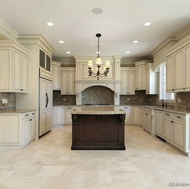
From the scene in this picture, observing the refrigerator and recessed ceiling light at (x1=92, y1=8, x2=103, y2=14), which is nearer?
recessed ceiling light at (x1=92, y1=8, x2=103, y2=14)

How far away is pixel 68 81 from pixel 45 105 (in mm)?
2192

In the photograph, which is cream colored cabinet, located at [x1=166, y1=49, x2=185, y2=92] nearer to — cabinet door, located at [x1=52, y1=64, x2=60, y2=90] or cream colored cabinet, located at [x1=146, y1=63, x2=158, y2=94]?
cream colored cabinet, located at [x1=146, y1=63, x2=158, y2=94]

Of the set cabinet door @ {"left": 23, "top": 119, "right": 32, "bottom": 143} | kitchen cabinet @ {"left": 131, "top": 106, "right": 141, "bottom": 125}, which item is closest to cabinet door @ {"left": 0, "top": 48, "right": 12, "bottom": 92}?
cabinet door @ {"left": 23, "top": 119, "right": 32, "bottom": 143}

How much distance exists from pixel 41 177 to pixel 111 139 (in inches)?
74.4

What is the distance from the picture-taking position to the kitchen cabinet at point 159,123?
4595 millimetres

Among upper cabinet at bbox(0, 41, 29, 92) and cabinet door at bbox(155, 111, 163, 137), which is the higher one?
upper cabinet at bbox(0, 41, 29, 92)

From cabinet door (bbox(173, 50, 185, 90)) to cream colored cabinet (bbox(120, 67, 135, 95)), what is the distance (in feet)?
10.2

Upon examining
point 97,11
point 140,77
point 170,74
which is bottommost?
point 170,74

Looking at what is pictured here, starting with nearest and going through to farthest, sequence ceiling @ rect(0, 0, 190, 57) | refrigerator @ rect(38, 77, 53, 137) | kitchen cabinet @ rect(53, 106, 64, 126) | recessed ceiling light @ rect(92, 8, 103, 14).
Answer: ceiling @ rect(0, 0, 190, 57) < recessed ceiling light @ rect(92, 8, 103, 14) < refrigerator @ rect(38, 77, 53, 137) < kitchen cabinet @ rect(53, 106, 64, 126)

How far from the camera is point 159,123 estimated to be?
15.6 feet

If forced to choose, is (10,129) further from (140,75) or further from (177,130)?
(140,75)

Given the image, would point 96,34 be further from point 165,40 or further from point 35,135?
point 35,135

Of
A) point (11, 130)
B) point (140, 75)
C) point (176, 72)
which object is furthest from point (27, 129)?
point (140, 75)

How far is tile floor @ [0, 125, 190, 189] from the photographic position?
2301mm
